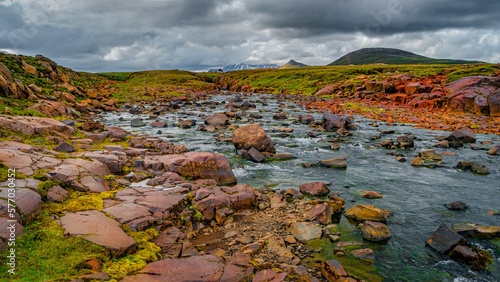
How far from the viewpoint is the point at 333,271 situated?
676 cm

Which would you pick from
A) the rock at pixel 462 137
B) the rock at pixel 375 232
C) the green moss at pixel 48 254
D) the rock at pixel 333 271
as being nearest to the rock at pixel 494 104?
the rock at pixel 462 137

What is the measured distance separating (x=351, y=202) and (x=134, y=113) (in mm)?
32273

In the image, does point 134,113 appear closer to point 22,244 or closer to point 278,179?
point 278,179

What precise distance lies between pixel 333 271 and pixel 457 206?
747cm

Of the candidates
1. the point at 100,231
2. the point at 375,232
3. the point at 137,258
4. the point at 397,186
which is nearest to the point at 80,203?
the point at 100,231

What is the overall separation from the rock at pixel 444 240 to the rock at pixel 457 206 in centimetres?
300

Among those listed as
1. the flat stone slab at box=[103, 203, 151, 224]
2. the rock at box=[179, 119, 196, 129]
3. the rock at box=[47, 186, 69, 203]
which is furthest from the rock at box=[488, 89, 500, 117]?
the rock at box=[47, 186, 69, 203]

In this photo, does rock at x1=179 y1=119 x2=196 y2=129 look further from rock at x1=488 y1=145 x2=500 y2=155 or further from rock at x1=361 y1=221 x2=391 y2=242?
rock at x1=488 y1=145 x2=500 y2=155

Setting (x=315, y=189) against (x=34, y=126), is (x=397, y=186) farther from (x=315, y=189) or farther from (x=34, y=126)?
(x=34, y=126)

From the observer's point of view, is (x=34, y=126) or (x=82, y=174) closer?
(x=82, y=174)

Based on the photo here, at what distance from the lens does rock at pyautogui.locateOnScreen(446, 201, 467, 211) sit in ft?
35.0

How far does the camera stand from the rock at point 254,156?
54.6 feet

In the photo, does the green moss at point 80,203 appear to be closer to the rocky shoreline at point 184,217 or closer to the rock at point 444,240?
the rocky shoreline at point 184,217

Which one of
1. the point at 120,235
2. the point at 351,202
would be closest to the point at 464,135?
the point at 351,202
